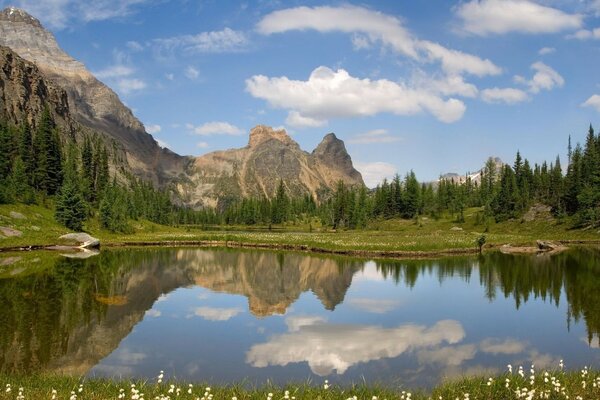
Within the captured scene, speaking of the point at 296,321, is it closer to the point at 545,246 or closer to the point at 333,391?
the point at 333,391

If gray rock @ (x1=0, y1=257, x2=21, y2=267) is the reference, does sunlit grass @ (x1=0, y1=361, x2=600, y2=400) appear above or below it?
above

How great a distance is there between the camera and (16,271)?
1833 inches

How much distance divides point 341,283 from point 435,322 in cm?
1633

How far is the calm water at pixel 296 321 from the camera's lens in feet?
66.8

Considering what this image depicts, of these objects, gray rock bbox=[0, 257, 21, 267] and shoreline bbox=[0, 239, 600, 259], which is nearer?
gray rock bbox=[0, 257, 21, 267]

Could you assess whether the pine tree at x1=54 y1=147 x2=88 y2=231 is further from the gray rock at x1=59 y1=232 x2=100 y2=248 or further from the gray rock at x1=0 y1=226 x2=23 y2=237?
the gray rock at x1=0 y1=226 x2=23 y2=237

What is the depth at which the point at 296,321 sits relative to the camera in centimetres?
2933

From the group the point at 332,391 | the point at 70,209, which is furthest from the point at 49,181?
the point at 332,391

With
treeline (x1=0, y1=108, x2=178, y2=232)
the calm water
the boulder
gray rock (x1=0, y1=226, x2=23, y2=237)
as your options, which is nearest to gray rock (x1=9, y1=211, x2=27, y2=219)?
treeline (x1=0, y1=108, x2=178, y2=232)

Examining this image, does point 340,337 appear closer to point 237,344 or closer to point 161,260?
point 237,344

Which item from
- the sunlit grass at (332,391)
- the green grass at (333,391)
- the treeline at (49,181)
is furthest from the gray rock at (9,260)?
the green grass at (333,391)

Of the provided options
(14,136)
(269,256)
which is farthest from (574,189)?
(14,136)

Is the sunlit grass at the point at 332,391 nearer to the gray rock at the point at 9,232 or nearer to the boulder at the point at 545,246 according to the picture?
the gray rock at the point at 9,232

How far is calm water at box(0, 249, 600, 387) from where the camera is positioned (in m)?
20.4
